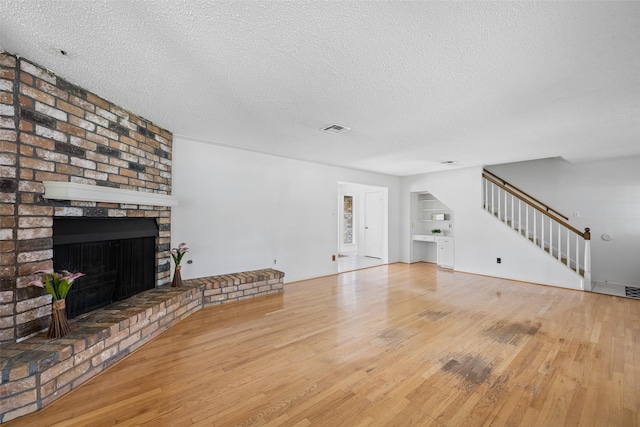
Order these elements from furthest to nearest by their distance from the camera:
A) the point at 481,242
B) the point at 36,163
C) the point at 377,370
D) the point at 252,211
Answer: the point at 481,242
the point at 252,211
the point at 377,370
the point at 36,163

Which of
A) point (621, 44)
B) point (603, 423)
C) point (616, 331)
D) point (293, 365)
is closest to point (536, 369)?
point (603, 423)

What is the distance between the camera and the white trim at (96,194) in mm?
2115

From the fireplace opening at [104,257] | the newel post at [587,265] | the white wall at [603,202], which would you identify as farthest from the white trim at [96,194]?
the white wall at [603,202]

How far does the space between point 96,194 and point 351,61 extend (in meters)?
2.49

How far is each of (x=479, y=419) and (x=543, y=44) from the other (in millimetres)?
2465

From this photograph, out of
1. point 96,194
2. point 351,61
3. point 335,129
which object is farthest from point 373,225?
point 96,194

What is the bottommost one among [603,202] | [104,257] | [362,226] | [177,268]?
[177,268]

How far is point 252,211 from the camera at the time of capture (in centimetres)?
468

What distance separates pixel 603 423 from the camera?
1691 mm

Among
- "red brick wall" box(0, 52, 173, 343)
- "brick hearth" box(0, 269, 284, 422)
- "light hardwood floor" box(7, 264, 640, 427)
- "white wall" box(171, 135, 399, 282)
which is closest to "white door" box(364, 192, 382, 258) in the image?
"white wall" box(171, 135, 399, 282)

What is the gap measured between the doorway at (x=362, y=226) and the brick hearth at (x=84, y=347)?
4297mm

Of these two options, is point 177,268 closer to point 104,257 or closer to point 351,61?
point 104,257

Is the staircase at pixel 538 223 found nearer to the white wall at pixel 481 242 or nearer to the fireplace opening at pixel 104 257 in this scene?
the white wall at pixel 481 242

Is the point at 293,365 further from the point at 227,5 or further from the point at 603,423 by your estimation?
the point at 227,5
